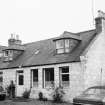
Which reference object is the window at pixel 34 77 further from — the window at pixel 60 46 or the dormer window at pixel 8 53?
the dormer window at pixel 8 53

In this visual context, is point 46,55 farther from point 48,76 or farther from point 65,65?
point 65,65

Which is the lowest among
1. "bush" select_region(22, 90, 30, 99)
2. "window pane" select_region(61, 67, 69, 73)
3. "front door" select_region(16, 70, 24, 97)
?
"bush" select_region(22, 90, 30, 99)

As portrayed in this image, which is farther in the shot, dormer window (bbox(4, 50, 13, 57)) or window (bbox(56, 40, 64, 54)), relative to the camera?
dormer window (bbox(4, 50, 13, 57))

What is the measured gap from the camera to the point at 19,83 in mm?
24078

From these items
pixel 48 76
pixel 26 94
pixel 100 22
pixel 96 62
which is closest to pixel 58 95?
pixel 48 76

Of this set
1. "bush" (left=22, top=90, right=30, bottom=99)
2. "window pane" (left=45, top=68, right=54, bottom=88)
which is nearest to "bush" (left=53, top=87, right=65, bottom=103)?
"window pane" (left=45, top=68, right=54, bottom=88)

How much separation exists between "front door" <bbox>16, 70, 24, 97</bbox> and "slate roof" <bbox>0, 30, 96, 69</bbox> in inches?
37.8

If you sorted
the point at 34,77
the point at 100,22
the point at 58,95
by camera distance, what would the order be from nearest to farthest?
the point at 58,95, the point at 100,22, the point at 34,77

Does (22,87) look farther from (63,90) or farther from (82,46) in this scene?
(82,46)

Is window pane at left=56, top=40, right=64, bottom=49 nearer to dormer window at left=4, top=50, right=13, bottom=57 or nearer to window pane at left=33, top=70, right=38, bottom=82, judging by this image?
window pane at left=33, top=70, right=38, bottom=82

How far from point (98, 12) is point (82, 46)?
3905 millimetres

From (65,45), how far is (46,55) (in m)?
2.83

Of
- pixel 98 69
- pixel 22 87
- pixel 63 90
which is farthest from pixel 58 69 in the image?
pixel 22 87

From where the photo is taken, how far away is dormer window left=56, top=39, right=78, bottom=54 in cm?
2023
